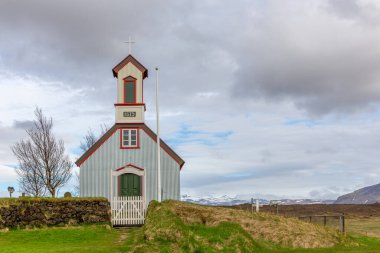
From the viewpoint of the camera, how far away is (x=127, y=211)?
95.8 feet

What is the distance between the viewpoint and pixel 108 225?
2723 centimetres

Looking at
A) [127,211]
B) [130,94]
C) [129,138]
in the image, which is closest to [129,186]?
[127,211]

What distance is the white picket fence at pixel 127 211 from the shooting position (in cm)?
2891

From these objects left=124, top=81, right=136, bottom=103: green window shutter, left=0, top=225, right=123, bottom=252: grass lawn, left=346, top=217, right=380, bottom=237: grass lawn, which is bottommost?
left=346, top=217, right=380, bottom=237: grass lawn

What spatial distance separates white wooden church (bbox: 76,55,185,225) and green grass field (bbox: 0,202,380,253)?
6.84m

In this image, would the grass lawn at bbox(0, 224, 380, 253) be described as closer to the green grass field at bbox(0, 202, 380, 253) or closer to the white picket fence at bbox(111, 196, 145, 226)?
the green grass field at bbox(0, 202, 380, 253)

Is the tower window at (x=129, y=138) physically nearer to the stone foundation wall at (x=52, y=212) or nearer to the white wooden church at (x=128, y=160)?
the white wooden church at (x=128, y=160)

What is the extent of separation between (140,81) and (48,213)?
11411 millimetres

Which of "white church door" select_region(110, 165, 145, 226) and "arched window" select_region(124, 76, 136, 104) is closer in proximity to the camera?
"white church door" select_region(110, 165, 145, 226)

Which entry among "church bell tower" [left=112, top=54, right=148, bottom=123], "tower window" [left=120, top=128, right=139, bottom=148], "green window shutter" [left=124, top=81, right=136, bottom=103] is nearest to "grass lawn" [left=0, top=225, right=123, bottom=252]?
"tower window" [left=120, top=128, right=139, bottom=148]

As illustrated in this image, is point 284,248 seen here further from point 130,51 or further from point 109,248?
point 130,51

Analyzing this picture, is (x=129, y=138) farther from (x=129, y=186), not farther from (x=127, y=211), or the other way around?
(x=127, y=211)

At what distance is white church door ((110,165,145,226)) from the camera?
95.1 feet

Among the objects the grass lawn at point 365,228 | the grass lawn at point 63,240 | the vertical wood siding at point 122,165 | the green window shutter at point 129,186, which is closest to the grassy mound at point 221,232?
the grass lawn at point 63,240
